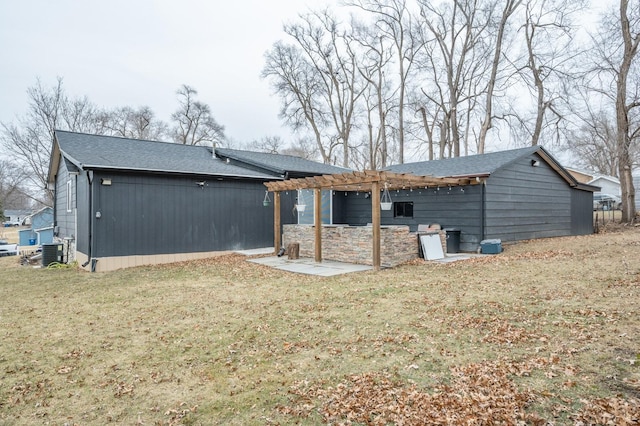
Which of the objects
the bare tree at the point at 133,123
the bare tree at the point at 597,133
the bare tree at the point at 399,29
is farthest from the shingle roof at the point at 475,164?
the bare tree at the point at 133,123

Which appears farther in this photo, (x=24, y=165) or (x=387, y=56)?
(x=387, y=56)

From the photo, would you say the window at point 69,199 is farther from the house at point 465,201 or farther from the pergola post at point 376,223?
the pergola post at point 376,223

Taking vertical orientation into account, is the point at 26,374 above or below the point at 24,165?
below

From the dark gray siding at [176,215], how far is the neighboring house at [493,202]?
2.69 metres

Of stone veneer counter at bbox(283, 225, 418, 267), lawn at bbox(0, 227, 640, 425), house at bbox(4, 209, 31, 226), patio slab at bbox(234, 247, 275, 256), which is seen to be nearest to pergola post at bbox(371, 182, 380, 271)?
stone veneer counter at bbox(283, 225, 418, 267)

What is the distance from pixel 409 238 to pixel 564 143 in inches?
605

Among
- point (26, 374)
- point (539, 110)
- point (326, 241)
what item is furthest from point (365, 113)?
point (26, 374)

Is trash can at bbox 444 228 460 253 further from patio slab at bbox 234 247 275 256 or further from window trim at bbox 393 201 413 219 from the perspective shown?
patio slab at bbox 234 247 275 256

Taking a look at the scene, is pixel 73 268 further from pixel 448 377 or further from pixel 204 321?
pixel 448 377

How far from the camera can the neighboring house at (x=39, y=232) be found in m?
16.5

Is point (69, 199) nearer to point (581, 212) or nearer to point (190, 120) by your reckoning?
point (190, 120)

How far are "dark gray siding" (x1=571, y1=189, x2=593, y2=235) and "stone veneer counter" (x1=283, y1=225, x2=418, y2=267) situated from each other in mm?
8999

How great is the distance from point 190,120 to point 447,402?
28491 mm

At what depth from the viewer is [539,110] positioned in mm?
19438
